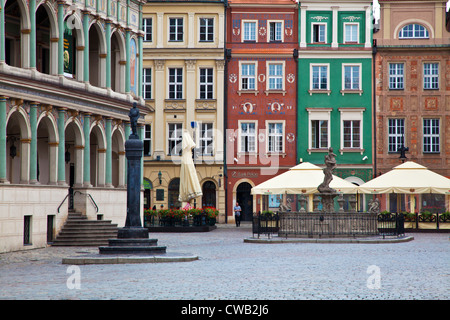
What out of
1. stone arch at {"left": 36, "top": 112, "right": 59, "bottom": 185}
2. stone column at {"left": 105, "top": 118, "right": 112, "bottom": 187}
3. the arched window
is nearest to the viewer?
stone arch at {"left": 36, "top": 112, "right": 59, "bottom": 185}

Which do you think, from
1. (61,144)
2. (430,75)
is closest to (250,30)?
(430,75)

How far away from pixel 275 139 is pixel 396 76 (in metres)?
8.34

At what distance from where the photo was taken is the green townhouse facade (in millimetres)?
52031

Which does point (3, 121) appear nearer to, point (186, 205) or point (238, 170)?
point (186, 205)

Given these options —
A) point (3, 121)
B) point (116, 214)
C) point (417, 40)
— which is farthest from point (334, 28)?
point (3, 121)

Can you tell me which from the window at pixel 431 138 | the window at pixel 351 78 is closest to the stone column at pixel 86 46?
the window at pixel 351 78

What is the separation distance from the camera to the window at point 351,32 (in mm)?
52312

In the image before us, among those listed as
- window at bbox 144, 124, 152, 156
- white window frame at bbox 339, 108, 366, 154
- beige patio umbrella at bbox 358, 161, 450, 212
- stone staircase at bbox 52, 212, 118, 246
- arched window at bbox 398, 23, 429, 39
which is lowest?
stone staircase at bbox 52, 212, 118, 246

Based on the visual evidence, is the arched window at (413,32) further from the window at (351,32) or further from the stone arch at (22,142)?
the stone arch at (22,142)

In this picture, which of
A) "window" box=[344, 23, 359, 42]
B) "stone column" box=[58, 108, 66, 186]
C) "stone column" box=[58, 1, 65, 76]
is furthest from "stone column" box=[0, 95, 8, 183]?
"window" box=[344, 23, 359, 42]

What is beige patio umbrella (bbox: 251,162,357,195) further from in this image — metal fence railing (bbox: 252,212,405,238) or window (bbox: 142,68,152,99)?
window (bbox: 142,68,152,99)

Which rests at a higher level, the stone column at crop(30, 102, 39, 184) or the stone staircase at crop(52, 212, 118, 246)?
the stone column at crop(30, 102, 39, 184)

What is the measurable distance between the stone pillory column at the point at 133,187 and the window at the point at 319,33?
3135cm

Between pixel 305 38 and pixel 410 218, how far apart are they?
16198 millimetres
